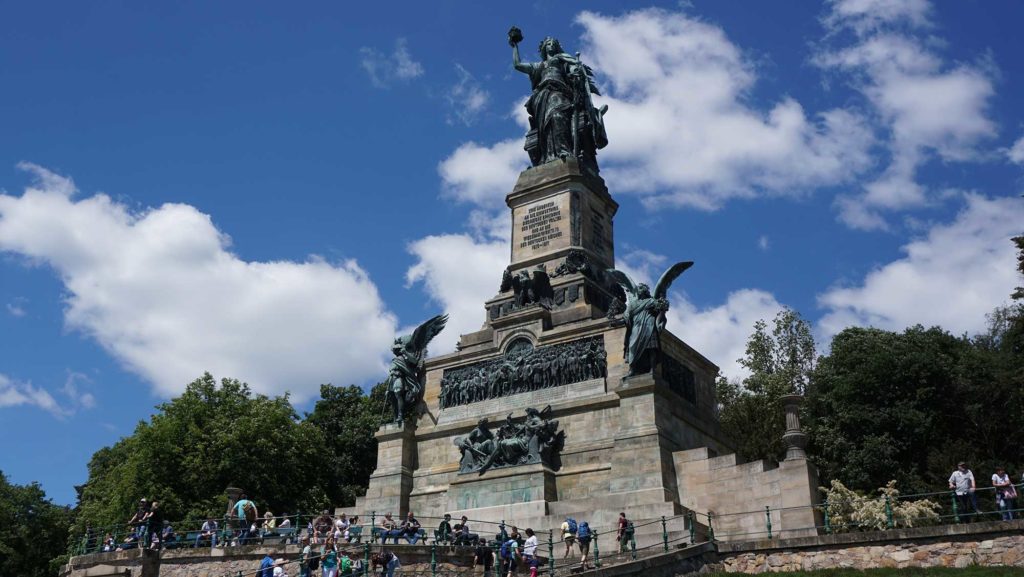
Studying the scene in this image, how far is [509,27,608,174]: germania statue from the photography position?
3600 centimetres

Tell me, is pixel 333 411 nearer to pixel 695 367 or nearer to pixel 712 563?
pixel 695 367

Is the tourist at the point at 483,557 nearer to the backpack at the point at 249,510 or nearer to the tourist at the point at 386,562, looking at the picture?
the tourist at the point at 386,562

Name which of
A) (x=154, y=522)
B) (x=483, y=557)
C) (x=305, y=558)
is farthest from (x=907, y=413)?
(x=154, y=522)

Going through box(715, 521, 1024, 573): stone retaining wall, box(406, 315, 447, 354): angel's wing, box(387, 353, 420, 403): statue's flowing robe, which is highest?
box(406, 315, 447, 354): angel's wing

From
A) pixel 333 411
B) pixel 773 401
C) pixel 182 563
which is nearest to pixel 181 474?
pixel 333 411

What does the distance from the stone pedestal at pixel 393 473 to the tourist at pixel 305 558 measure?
631cm

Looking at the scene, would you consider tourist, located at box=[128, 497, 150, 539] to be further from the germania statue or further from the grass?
the germania statue

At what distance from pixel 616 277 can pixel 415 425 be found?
8.01 m

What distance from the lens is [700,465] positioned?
85.0 feet

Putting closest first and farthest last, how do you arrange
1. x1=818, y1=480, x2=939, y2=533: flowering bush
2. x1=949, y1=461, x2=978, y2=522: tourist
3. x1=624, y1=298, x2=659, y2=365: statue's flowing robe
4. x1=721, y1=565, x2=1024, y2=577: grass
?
1. x1=721, y1=565, x2=1024, y2=577: grass
2. x1=949, y1=461, x2=978, y2=522: tourist
3. x1=818, y1=480, x2=939, y2=533: flowering bush
4. x1=624, y1=298, x2=659, y2=365: statue's flowing robe

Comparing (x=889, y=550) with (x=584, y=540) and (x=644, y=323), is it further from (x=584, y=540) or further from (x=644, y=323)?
(x=644, y=323)

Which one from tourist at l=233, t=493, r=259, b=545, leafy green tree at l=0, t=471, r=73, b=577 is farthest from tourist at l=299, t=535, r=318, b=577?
leafy green tree at l=0, t=471, r=73, b=577

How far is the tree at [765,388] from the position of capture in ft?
137

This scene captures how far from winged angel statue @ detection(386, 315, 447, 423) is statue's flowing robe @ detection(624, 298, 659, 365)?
300 inches
